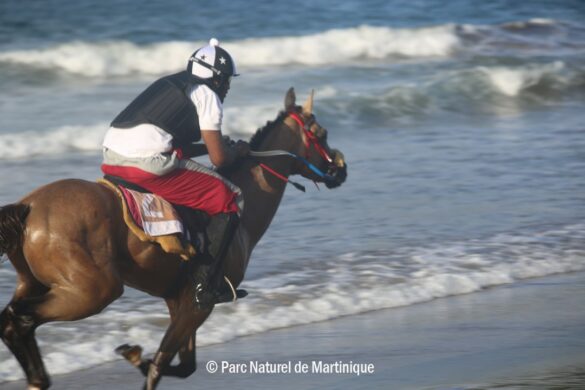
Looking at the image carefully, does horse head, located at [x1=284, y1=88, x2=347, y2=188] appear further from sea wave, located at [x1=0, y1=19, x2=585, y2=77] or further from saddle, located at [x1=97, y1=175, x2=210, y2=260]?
sea wave, located at [x1=0, y1=19, x2=585, y2=77]

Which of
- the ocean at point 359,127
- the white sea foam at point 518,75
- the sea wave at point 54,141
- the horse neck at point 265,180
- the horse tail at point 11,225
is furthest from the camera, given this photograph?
the white sea foam at point 518,75

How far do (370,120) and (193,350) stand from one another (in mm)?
11744

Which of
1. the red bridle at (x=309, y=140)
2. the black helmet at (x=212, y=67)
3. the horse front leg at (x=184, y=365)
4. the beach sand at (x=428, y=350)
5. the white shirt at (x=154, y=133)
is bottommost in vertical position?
the beach sand at (x=428, y=350)

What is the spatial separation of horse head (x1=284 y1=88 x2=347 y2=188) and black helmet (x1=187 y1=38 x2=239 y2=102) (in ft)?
2.15

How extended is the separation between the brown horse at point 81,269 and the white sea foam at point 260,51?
54.6ft

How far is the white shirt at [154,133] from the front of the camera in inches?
251

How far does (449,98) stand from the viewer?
2025 centimetres

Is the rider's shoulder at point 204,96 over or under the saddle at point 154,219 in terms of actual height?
over

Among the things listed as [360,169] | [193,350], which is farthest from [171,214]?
[360,169]

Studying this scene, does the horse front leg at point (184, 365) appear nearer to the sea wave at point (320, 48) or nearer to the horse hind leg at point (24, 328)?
the horse hind leg at point (24, 328)

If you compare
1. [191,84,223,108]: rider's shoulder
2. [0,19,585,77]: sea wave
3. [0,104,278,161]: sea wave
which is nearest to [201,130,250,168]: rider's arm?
[191,84,223,108]: rider's shoulder

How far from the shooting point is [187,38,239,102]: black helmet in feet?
21.6

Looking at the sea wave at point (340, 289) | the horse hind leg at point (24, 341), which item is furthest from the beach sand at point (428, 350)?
the horse hind leg at point (24, 341)

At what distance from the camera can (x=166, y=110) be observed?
6410mm
